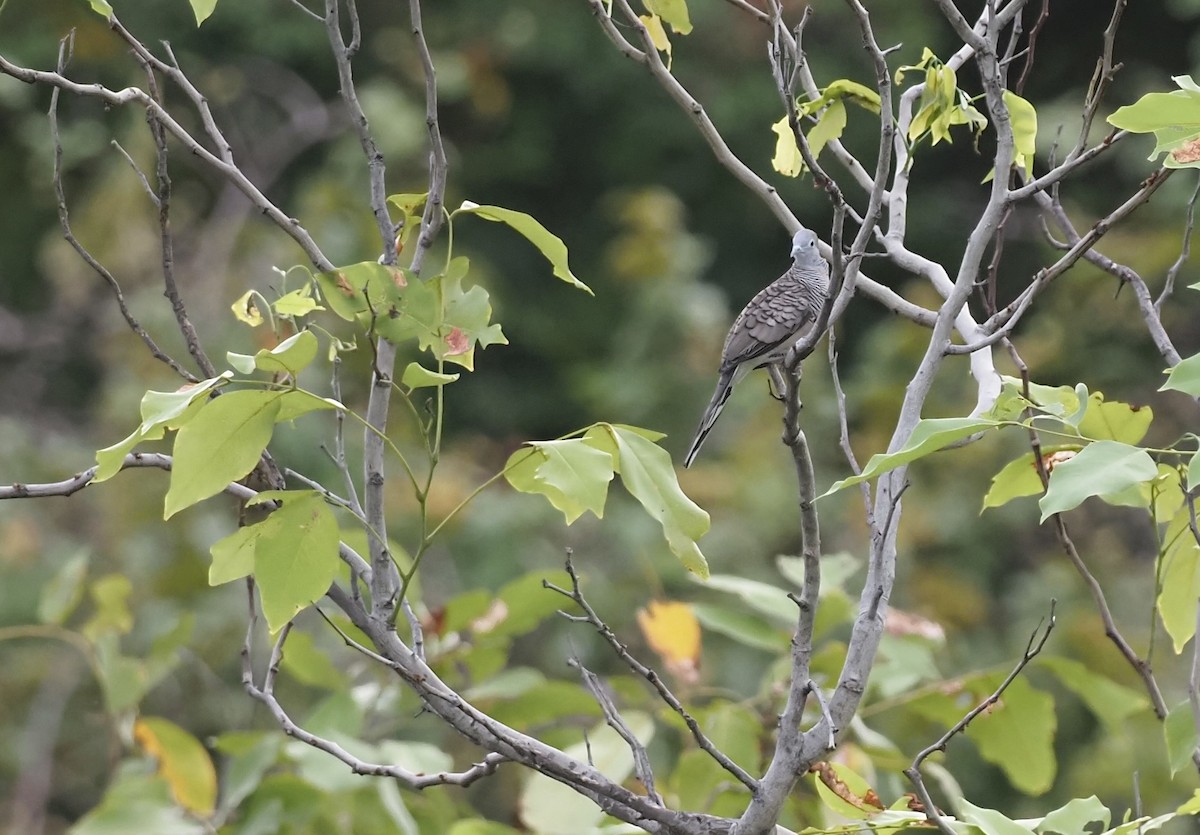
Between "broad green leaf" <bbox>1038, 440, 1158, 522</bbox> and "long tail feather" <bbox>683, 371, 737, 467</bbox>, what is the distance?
0.75 m

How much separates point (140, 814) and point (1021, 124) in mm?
1149

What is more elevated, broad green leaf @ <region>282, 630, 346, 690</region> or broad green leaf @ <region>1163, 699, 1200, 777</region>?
broad green leaf @ <region>1163, 699, 1200, 777</region>

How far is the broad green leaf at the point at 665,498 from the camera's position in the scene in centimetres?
82

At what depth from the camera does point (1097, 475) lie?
2.47ft

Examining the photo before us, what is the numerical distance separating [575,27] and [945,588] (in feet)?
9.53

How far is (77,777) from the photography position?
12.1 feet

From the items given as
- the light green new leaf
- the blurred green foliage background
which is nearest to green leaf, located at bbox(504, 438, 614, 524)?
the light green new leaf

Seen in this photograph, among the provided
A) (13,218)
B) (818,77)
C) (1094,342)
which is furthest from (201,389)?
(13,218)

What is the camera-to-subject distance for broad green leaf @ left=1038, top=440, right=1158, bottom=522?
0.73m

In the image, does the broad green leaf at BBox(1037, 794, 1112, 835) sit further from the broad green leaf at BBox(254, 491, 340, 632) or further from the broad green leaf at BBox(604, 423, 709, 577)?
the broad green leaf at BBox(254, 491, 340, 632)

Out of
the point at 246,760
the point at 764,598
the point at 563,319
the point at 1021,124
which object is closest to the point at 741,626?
the point at 764,598

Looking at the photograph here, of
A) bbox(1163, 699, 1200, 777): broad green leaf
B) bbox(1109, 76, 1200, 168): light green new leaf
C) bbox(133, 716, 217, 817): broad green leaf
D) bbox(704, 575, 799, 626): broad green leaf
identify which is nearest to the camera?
bbox(1109, 76, 1200, 168): light green new leaf

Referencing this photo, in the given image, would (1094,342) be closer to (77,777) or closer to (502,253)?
(502,253)

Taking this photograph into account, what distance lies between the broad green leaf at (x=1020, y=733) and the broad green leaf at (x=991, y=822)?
1.95ft
